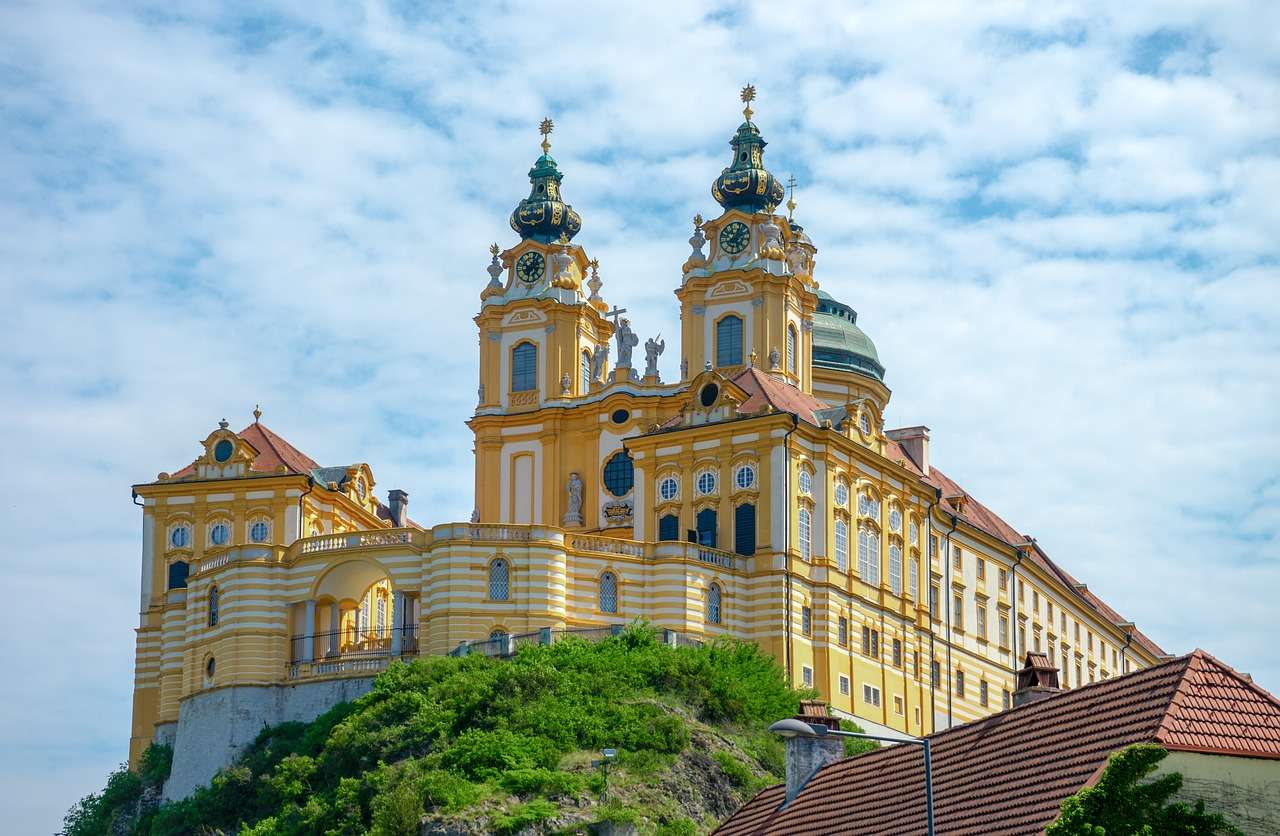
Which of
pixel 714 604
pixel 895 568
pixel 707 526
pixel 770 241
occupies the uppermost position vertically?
pixel 770 241

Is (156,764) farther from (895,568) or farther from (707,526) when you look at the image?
(895,568)

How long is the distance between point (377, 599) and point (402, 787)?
22969 mm

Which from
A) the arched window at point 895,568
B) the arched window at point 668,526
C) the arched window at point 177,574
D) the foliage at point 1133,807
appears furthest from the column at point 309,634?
the foliage at point 1133,807

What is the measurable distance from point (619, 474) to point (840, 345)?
2247 cm

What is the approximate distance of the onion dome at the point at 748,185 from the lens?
100 metres

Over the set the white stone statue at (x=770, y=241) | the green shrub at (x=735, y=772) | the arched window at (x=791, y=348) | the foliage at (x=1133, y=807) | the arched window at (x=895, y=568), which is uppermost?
the white stone statue at (x=770, y=241)

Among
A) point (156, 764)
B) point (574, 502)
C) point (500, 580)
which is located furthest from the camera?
point (574, 502)

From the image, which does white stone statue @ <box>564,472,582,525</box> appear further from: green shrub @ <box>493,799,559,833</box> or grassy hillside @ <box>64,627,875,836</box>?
green shrub @ <box>493,799,559,833</box>

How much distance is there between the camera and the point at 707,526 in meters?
86.6

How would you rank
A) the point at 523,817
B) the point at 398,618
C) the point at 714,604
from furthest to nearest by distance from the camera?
the point at 714,604 → the point at 398,618 → the point at 523,817

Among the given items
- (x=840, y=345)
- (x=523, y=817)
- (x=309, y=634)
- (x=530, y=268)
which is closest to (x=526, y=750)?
(x=523, y=817)

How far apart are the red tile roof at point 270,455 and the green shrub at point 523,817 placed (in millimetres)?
29602

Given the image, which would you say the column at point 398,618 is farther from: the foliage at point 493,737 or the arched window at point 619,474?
the arched window at point 619,474

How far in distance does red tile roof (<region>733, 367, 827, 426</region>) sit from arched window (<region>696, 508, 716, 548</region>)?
407 cm
